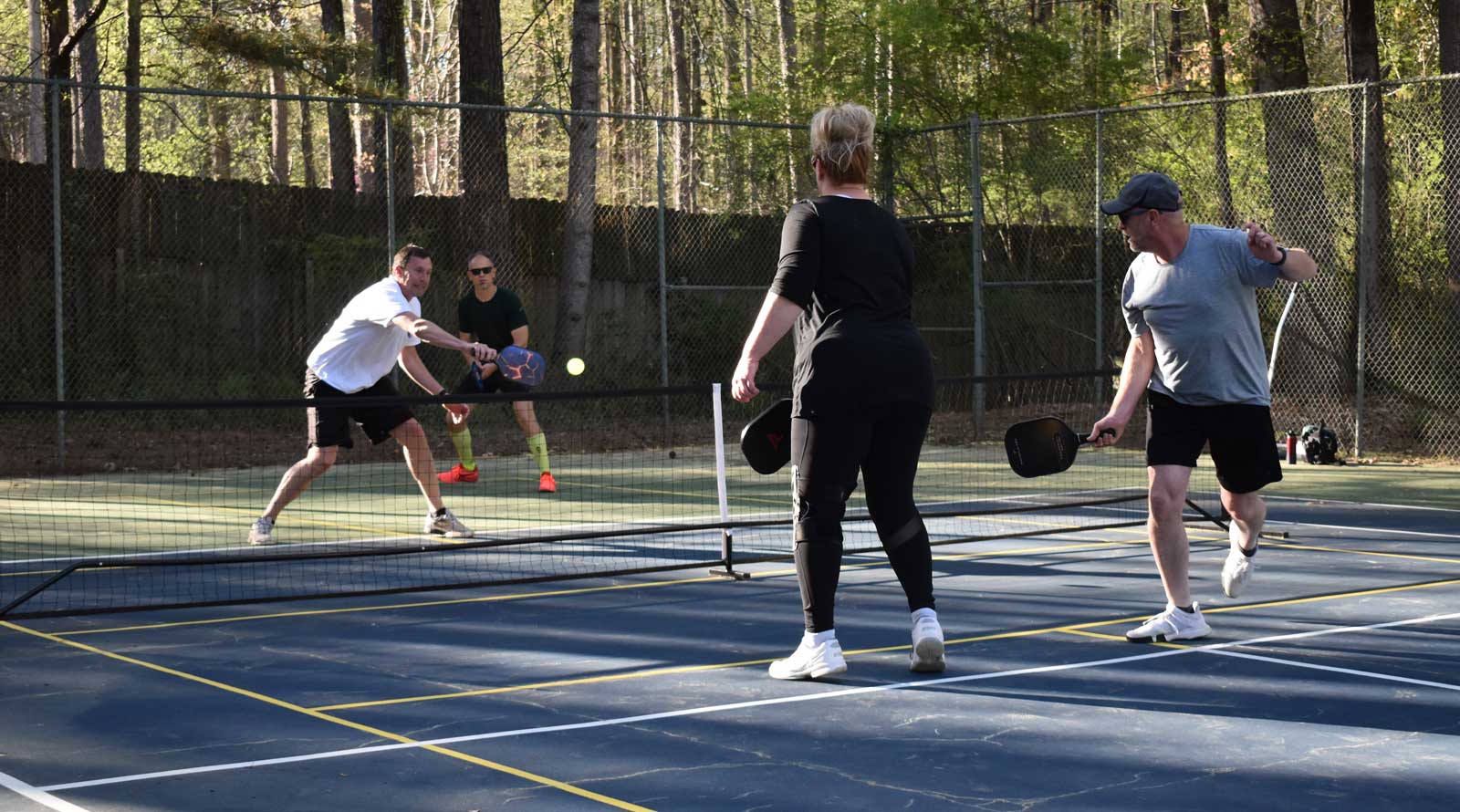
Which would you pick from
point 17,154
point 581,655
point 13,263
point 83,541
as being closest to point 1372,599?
point 581,655

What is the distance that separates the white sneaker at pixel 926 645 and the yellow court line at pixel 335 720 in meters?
1.85

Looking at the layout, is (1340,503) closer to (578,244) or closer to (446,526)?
(446,526)

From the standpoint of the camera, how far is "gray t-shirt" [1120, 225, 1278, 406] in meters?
6.70

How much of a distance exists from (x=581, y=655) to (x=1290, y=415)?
1377cm

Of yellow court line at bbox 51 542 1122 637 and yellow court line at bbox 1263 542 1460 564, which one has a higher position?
yellow court line at bbox 51 542 1122 637

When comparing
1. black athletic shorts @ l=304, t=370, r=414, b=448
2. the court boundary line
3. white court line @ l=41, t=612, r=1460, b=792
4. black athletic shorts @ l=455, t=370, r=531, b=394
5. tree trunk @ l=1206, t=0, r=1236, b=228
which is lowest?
white court line @ l=41, t=612, r=1460, b=792

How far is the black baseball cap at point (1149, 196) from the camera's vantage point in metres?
6.60

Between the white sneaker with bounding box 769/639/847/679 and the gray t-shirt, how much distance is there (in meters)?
1.80

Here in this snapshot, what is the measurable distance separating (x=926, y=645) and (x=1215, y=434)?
1573 mm

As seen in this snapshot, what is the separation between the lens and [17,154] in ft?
97.4

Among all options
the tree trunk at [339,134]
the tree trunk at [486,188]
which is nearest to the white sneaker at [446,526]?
the tree trunk at [486,188]

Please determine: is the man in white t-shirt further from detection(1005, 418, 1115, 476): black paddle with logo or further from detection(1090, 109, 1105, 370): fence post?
detection(1090, 109, 1105, 370): fence post

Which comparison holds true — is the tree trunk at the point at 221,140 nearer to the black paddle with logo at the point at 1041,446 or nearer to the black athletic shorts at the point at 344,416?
the black athletic shorts at the point at 344,416

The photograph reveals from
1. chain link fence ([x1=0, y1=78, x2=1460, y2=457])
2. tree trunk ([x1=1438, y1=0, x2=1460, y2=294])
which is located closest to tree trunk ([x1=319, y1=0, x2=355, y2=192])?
chain link fence ([x1=0, y1=78, x2=1460, y2=457])
